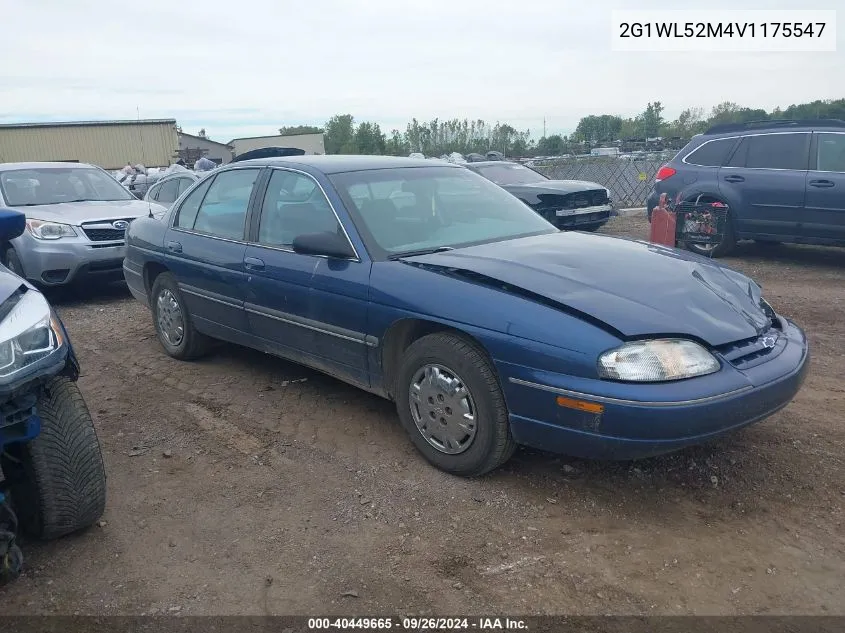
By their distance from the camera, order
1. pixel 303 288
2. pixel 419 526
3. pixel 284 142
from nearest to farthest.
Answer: pixel 419 526, pixel 303 288, pixel 284 142

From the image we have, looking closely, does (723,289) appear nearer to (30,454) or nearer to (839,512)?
(839,512)

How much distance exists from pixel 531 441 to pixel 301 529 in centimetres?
109

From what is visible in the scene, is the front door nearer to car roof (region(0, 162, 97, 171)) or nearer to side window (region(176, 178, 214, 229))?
side window (region(176, 178, 214, 229))

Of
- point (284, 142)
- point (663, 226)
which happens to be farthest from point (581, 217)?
point (284, 142)

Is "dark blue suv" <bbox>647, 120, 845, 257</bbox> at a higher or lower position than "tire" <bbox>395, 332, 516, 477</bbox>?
higher

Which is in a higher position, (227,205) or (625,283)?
(227,205)

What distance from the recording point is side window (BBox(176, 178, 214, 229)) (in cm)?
532

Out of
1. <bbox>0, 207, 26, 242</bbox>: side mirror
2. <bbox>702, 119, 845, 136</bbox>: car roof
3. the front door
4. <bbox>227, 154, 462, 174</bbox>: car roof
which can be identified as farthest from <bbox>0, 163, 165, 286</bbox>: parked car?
<bbox>702, 119, 845, 136</bbox>: car roof

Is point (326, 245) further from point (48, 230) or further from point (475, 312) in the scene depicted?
point (48, 230)

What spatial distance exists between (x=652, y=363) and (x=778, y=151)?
6973 millimetres

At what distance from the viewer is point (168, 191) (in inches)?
420

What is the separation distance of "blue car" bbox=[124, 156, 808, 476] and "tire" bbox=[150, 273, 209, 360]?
0.67ft

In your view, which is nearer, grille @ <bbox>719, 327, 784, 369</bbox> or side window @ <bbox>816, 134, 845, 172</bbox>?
grille @ <bbox>719, 327, 784, 369</bbox>

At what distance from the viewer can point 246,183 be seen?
16.0ft
